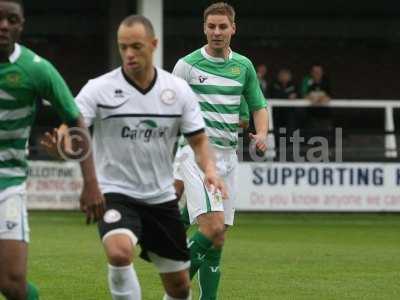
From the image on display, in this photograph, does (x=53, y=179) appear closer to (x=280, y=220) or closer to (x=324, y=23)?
(x=280, y=220)

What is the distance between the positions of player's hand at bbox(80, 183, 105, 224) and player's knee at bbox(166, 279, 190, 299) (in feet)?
2.81

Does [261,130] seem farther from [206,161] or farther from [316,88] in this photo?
[316,88]

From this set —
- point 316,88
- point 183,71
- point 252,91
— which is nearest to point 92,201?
point 183,71

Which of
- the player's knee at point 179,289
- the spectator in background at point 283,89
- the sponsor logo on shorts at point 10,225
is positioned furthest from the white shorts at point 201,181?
the spectator in background at point 283,89

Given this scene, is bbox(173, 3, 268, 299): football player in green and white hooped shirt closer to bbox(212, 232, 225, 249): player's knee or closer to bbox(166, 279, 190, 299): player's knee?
bbox(212, 232, 225, 249): player's knee

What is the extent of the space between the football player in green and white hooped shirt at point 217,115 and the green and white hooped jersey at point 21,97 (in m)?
2.55

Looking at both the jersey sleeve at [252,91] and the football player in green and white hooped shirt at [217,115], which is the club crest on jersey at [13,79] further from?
the jersey sleeve at [252,91]

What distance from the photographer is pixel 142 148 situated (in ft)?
26.6

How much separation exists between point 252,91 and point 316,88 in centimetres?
1190

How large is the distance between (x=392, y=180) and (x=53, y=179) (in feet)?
17.2

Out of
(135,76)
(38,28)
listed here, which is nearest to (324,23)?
(38,28)

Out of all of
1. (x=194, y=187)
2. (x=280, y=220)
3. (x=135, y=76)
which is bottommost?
(x=280, y=220)

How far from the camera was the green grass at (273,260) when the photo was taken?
1127 centimetres

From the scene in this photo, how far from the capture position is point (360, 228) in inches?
762
